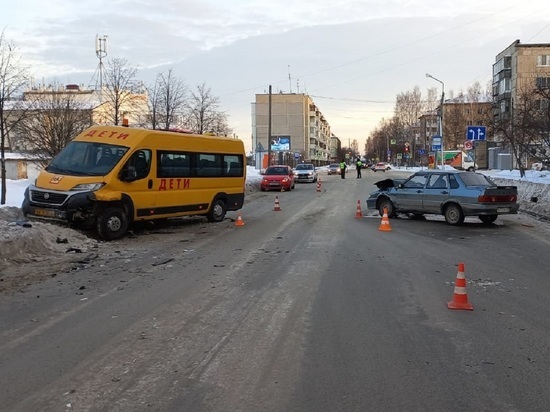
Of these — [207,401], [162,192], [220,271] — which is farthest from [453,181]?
[207,401]

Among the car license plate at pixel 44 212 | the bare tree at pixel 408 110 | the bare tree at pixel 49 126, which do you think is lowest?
the car license plate at pixel 44 212

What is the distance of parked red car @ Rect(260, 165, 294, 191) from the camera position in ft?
105

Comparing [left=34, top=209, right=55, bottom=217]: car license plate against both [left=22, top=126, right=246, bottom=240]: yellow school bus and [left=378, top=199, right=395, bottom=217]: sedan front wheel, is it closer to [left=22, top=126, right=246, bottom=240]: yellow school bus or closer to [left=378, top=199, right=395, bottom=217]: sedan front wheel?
[left=22, top=126, right=246, bottom=240]: yellow school bus

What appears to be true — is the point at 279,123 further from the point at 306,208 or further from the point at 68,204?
the point at 68,204

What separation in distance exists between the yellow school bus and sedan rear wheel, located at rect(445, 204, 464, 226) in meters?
6.78

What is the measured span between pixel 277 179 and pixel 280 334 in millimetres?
26692

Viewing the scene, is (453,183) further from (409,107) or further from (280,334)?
(409,107)

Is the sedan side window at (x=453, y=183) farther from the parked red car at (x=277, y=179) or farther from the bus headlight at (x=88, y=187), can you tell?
the parked red car at (x=277, y=179)

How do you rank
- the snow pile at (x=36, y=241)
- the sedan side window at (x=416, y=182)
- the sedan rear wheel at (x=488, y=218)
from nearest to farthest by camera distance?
the snow pile at (x=36, y=241), the sedan rear wheel at (x=488, y=218), the sedan side window at (x=416, y=182)

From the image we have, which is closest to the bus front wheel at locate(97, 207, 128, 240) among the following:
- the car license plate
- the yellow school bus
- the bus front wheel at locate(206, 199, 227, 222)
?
the yellow school bus

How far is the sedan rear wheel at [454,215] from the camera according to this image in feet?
49.7

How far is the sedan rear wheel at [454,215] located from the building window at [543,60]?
76.4 m

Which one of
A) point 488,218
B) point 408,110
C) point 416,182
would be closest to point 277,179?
point 416,182

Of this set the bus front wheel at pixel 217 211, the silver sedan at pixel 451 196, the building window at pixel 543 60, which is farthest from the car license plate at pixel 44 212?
the building window at pixel 543 60
